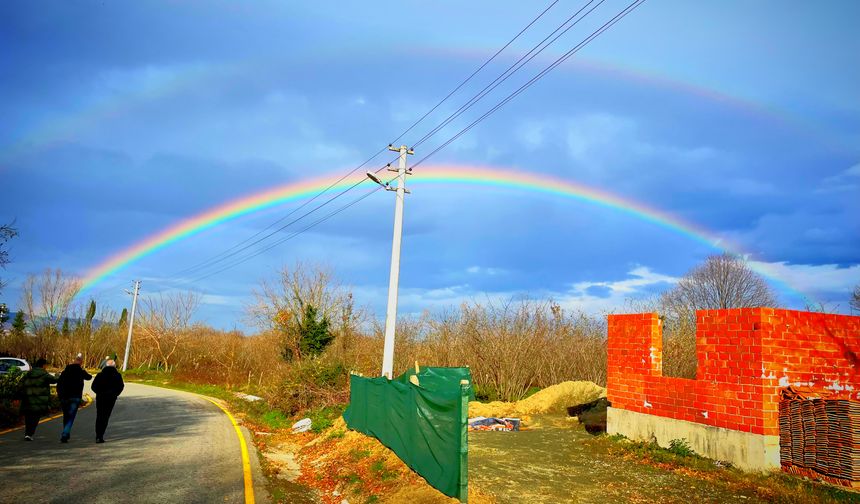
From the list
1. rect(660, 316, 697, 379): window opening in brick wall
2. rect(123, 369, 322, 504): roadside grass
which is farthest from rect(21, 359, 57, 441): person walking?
rect(660, 316, 697, 379): window opening in brick wall

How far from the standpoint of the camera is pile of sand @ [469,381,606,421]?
767 inches

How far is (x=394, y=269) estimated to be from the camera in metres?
17.4

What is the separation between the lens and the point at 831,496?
809 centimetres

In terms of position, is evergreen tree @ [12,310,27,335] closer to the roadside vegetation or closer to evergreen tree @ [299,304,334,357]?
the roadside vegetation

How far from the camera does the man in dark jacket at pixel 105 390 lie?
492 inches

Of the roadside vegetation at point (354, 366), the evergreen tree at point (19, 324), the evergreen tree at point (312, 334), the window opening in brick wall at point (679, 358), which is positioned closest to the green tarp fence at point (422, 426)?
the roadside vegetation at point (354, 366)

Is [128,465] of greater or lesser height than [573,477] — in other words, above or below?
below

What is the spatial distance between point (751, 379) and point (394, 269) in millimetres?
10275

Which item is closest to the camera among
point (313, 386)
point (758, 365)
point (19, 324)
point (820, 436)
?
point (820, 436)

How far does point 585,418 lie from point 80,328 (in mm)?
66363

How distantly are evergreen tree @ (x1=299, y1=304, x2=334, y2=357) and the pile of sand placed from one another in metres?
14.8

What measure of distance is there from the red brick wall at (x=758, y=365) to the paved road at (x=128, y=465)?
8.38 meters

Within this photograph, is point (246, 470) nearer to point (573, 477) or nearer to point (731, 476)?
point (573, 477)

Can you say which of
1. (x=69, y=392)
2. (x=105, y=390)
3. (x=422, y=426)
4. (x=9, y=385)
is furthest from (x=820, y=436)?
(x=9, y=385)
